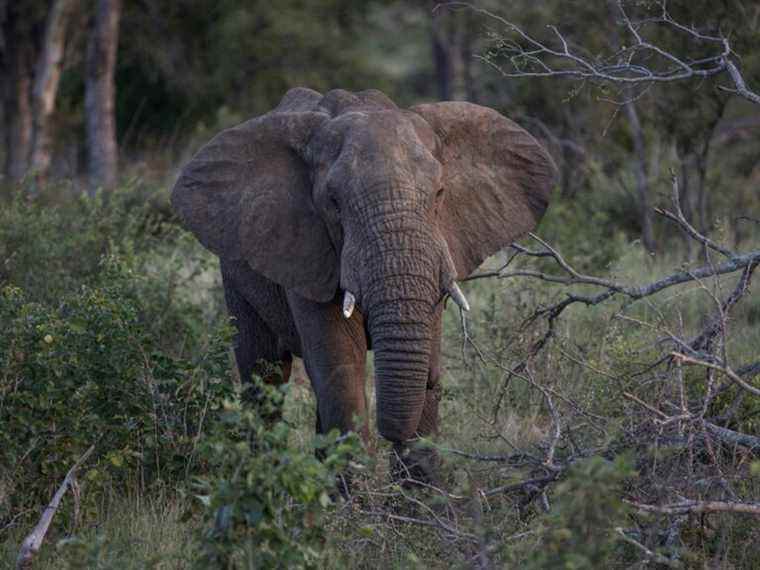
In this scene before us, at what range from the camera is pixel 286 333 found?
248 inches

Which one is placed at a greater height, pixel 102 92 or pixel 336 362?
pixel 102 92

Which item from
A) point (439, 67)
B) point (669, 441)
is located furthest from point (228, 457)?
point (439, 67)

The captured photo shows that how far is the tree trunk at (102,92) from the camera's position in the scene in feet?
50.6

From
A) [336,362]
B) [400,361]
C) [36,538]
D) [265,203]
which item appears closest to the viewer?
[36,538]

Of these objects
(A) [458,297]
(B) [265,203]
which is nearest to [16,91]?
(B) [265,203]

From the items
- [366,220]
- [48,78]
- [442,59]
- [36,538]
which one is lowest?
[36,538]

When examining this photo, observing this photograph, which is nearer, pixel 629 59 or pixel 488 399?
pixel 629 59

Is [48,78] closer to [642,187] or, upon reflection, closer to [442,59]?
[442,59]

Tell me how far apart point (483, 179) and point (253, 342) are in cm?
162

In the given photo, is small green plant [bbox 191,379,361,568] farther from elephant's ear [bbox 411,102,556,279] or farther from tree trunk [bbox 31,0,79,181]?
tree trunk [bbox 31,0,79,181]

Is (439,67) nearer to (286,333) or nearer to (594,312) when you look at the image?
(594,312)

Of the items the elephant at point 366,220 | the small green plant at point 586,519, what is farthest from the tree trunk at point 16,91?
the small green plant at point 586,519

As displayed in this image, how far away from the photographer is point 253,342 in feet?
22.1

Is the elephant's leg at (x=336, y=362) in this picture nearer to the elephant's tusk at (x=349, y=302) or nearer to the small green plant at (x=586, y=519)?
the elephant's tusk at (x=349, y=302)
